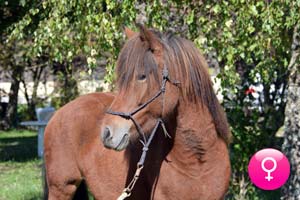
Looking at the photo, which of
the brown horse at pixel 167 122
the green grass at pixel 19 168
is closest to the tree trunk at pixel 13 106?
the green grass at pixel 19 168

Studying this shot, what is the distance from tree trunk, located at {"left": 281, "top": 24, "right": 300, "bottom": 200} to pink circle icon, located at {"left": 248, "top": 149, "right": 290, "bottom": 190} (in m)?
1.11

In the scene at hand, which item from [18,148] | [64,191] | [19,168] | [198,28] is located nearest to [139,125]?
[64,191]

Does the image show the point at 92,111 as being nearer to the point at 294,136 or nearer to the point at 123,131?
the point at 123,131

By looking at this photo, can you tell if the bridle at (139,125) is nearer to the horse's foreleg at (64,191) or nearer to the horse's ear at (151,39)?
the horse's ear at (151,39)

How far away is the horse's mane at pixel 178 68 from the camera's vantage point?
3.84m

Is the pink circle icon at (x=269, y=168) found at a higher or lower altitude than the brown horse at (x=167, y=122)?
lower

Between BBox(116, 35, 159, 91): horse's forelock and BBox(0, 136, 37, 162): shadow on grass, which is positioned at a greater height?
BBox(116, 35, 159, 91): horse's forelock

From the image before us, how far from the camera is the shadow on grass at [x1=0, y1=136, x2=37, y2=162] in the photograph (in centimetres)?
1296

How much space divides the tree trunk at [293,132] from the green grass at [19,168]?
3.38 m

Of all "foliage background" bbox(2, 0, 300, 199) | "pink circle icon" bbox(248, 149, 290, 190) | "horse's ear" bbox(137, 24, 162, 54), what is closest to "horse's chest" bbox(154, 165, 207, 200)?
"horse's ear" bbox(137, 24, 162, 54)

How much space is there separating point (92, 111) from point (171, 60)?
1427 millimetres

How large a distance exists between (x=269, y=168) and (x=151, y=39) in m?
1.97

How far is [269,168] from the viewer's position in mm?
5355

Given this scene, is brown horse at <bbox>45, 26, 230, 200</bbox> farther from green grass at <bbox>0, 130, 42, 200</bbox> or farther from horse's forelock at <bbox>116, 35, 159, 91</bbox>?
green grass at <bbox>0, 130, 42, 200</bbox>
